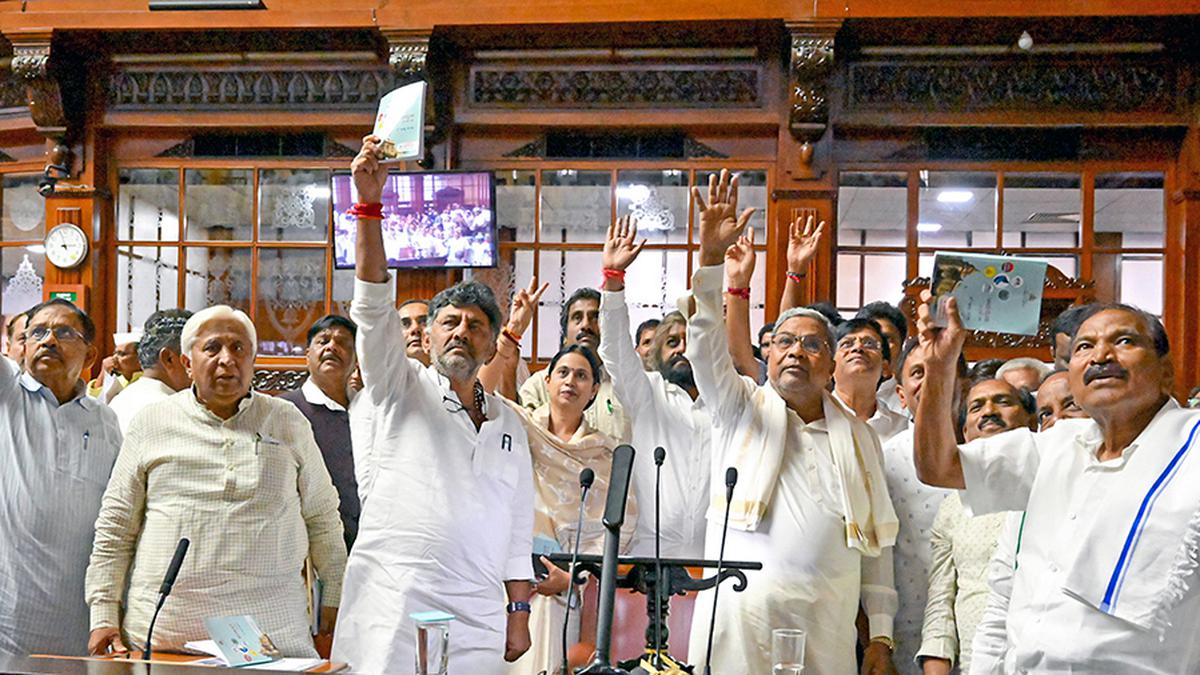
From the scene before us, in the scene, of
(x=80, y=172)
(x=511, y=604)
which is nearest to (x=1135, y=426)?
(x=511, y=604)

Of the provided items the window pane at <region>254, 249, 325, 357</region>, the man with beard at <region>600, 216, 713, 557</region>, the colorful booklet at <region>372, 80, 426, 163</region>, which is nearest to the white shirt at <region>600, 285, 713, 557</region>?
the man with beard at <region>600, 216, 713, 557</region>

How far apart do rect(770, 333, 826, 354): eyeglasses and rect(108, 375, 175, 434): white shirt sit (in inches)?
71.8

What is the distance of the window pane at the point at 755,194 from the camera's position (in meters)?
5.78

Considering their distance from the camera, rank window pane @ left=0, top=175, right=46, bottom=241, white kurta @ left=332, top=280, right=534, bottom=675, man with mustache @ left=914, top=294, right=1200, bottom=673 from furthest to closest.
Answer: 1. window pane @ left=0, top=175, right=46, bottom=241
2. white kurta @ left=332, top=280, right=534, bottom=675
3. man with mustache @ left=914, top=294, right=1200, bottom=673

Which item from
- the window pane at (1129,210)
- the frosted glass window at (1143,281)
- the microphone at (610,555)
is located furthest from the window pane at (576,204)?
the microphone at (610,555)

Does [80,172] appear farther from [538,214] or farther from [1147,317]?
[1147,317]

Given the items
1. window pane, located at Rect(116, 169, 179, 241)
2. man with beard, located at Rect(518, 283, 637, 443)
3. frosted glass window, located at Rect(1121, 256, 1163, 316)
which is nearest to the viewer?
man with beard, located at Rect(518, 283, 637, 443)

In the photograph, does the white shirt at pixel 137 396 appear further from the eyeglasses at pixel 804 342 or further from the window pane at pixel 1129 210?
the window pane at pixel 1129 210

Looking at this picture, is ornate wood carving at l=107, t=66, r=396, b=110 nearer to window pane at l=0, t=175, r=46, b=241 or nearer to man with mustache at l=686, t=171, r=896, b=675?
window pane at l=0, t=175, r=46, b=241

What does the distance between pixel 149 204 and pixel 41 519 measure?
3286 mm

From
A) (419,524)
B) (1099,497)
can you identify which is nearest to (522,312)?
(419,524)

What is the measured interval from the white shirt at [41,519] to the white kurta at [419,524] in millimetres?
789

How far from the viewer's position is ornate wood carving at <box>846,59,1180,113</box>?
5.47 metres

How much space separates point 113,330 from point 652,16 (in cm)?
290
